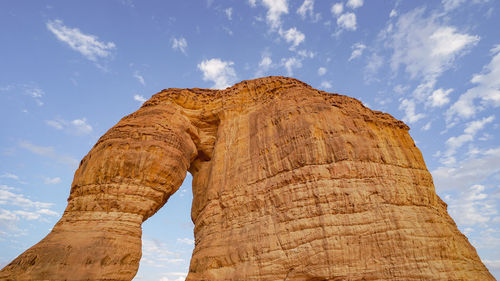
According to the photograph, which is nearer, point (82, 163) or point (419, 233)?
point (419, 233)

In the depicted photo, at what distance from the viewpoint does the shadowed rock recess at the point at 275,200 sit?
32.8 feet

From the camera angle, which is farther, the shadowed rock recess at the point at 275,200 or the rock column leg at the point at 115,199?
the rock column leg at the point at 115,199

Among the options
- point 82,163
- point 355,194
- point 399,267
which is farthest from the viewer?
point 82,163

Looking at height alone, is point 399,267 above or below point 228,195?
below

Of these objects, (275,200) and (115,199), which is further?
(115,199)

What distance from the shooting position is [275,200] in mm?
12148

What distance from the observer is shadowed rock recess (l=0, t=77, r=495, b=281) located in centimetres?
1001

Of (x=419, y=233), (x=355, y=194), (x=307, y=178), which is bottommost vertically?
(x=419, y=233)

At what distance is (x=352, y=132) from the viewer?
42.7 ft

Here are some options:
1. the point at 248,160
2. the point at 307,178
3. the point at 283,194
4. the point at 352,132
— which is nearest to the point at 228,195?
the point at 248,160

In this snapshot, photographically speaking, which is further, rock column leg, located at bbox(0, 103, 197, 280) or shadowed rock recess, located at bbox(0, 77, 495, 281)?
rock column leg, located at bbox(0, 103, 197, 280)

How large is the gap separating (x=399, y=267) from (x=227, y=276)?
6.04 m

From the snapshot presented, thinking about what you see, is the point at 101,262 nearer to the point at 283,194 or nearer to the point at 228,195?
the point at 228,195

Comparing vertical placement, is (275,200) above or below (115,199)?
below
